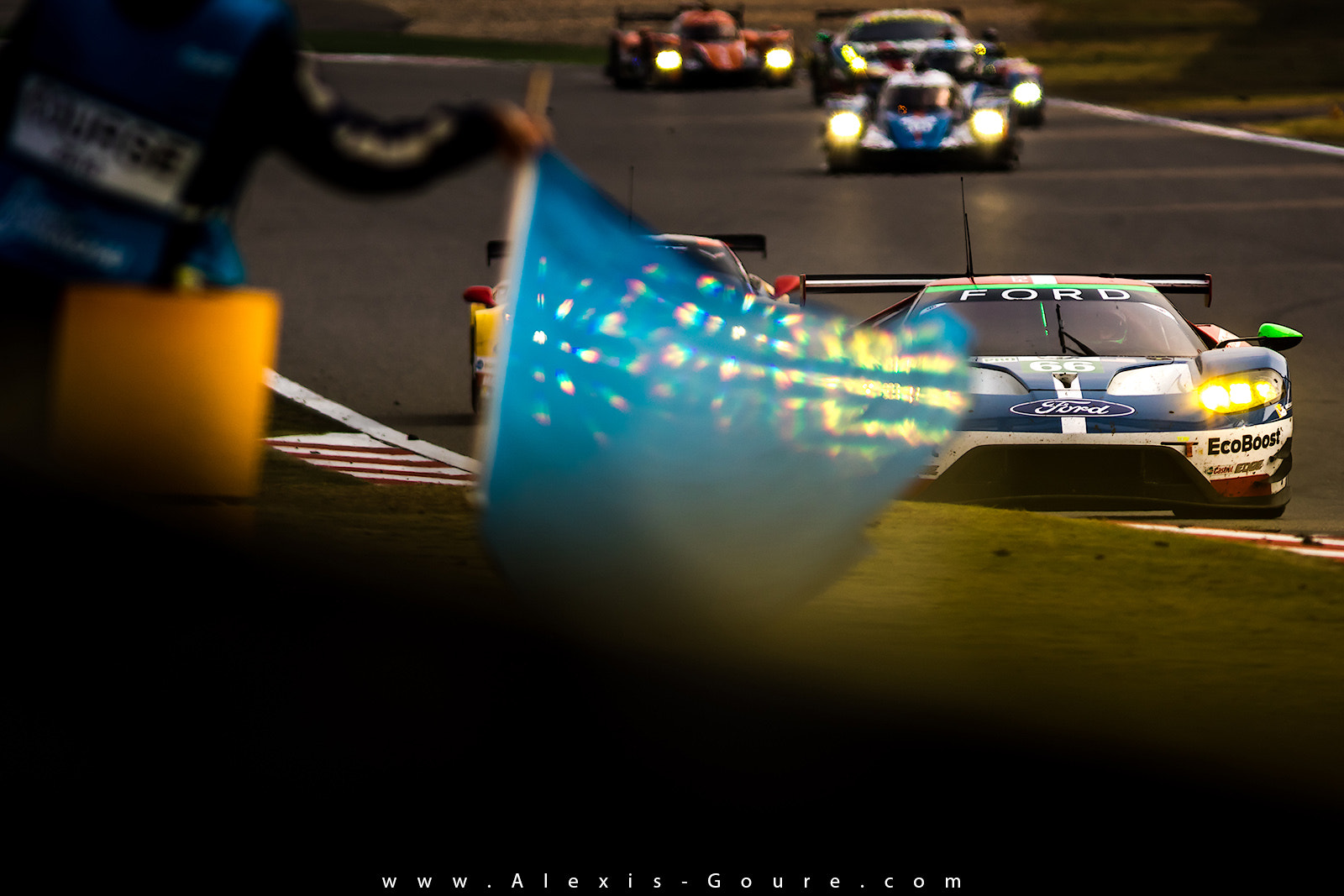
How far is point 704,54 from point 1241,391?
24.4 meters

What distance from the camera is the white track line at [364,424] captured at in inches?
441

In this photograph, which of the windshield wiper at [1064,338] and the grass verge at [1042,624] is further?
the windshield wiper at [1064,338]

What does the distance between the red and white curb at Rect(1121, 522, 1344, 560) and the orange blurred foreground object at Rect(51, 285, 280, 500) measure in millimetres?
4797

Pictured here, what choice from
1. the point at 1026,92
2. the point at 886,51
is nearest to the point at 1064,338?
the point at 1026,92

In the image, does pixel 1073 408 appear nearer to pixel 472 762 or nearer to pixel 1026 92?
pixel 472 762

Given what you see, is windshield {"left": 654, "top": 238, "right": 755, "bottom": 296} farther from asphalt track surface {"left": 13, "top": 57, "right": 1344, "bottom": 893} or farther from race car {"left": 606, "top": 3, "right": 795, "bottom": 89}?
race car {"left": 606, "top": 3, "right": 795, "bottom": 89}

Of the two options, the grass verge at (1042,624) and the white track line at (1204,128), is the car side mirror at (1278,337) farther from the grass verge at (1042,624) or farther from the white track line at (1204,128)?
the white track line at (1204,128)

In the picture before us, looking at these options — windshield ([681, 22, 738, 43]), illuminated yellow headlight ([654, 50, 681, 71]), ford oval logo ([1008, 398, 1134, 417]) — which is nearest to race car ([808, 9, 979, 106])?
windshield ([681, 22, 738, 43])

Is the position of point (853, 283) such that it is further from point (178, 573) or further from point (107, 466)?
point (107, 466)

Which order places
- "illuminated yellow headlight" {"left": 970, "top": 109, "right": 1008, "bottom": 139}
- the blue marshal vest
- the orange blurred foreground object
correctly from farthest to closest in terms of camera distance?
"illuminated yellow headlight" {"left": 970, "top": 109, "right": 1008, "bottom": 139} < the orange blurred foreground object < the blue marshal vest

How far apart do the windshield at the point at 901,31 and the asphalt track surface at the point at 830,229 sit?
147 cm

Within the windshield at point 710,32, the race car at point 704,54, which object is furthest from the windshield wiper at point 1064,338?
the windshield at point 710,32

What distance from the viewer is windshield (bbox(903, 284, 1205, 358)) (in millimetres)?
9633

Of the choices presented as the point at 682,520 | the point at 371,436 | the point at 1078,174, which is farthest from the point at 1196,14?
the point at 682,520
